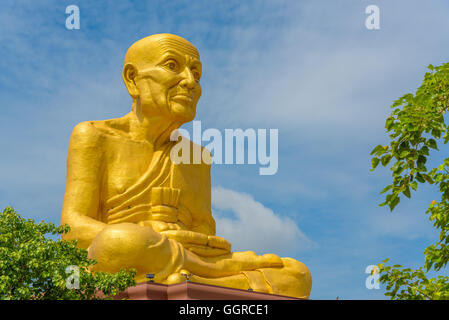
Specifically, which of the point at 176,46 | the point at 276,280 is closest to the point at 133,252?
the point at 276,280

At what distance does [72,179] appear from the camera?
38.0 feet

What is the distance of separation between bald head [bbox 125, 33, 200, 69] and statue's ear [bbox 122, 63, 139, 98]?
4.1 inches

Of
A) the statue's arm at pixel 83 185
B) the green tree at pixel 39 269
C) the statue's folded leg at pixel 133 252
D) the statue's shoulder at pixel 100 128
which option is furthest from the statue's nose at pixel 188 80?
the green tree at pixel 39 269

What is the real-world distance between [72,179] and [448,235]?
6.25 metres

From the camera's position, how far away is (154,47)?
12008mm

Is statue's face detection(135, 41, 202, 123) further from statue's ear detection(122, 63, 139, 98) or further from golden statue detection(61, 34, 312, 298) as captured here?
statue's ear detection(122, 63, 139, 98)

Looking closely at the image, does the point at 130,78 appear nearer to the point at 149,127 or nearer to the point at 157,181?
the point at 149,127

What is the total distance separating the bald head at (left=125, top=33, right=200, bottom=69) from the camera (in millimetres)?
11991

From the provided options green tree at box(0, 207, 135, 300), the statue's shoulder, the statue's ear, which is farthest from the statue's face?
green tree at box(0, 207, 135, 300)

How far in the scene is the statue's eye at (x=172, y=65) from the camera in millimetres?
11914

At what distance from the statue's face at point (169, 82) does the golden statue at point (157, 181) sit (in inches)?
0.7

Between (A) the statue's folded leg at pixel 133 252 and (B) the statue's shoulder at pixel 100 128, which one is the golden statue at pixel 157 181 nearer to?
(B) the statue's shoulder at pixel 100 128
